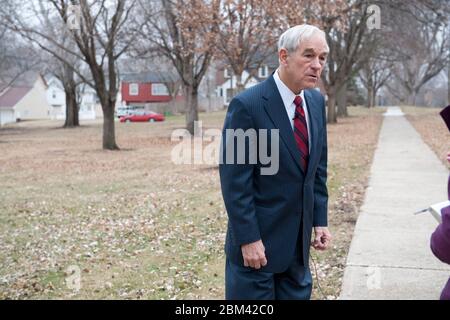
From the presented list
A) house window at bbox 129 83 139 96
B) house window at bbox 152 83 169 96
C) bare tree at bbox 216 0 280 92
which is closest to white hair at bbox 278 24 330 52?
bare tree at bbox 216 0 280 92

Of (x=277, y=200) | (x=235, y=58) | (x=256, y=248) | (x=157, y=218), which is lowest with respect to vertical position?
(x=157, y=218)

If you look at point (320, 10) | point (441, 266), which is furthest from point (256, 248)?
point (320, 10)

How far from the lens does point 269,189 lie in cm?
284

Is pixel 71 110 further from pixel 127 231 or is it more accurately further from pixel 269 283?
pixel 269 283

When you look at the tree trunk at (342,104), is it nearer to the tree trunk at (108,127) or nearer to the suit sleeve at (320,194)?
the tree trunk at (108,127)

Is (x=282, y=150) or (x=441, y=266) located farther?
(x=441, y=266)

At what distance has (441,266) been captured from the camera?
16.6ft

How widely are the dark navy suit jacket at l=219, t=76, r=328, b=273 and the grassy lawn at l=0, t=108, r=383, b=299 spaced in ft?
6.13

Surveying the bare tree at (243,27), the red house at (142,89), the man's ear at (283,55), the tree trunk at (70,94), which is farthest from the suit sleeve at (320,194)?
the red house at (142,89)

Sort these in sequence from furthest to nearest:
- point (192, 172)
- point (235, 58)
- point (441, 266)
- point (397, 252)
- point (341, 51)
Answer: point (341, 51), point (235, 58), point (192, 172), point (397, 252), point (441, 266)

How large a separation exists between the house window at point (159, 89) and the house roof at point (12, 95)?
1638 centimetres

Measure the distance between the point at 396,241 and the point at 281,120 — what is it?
12.1 ft

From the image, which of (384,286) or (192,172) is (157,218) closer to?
(384,286)
